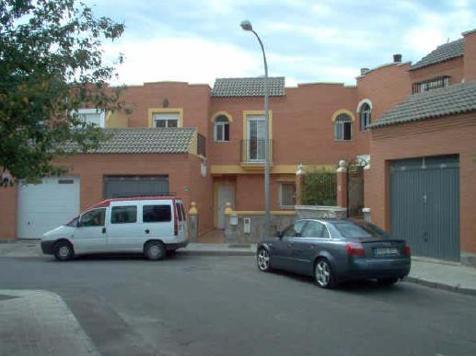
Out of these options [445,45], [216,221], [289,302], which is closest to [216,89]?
[216,221]

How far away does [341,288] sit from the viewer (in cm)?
1228

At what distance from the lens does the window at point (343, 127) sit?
29516 millimetres

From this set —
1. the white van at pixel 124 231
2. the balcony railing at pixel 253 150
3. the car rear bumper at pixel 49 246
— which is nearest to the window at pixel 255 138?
the balcony railing at pixel 253 150

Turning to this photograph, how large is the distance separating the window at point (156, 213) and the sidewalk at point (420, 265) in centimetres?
217

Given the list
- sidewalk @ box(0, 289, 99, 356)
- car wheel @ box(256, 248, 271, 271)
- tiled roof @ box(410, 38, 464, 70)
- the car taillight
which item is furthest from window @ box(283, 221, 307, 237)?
tiled roof @ box(410, 38, 464, 70)

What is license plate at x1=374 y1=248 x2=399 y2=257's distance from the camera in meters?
11.9

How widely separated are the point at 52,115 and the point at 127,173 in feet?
52.6

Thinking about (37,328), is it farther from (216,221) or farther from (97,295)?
(216,221)

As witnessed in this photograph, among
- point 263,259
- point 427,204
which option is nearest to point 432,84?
point 427,204

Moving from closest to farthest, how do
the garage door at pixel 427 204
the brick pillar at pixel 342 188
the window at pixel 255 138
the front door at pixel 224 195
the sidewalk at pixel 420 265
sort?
the sidewalk at pixel 420 265
the garage door at pixel 427 204
the brick pillar at pixel 342 188
the window at pixel 255 138
the front door at pixel 224 195

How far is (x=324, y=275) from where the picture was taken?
40.1 ft

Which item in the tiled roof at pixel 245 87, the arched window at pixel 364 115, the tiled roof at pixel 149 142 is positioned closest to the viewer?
the tiled roof at pixel 149 142

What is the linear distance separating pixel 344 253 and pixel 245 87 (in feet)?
65.2

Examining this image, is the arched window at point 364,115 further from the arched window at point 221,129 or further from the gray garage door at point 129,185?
the gray garage door at point 129,185
